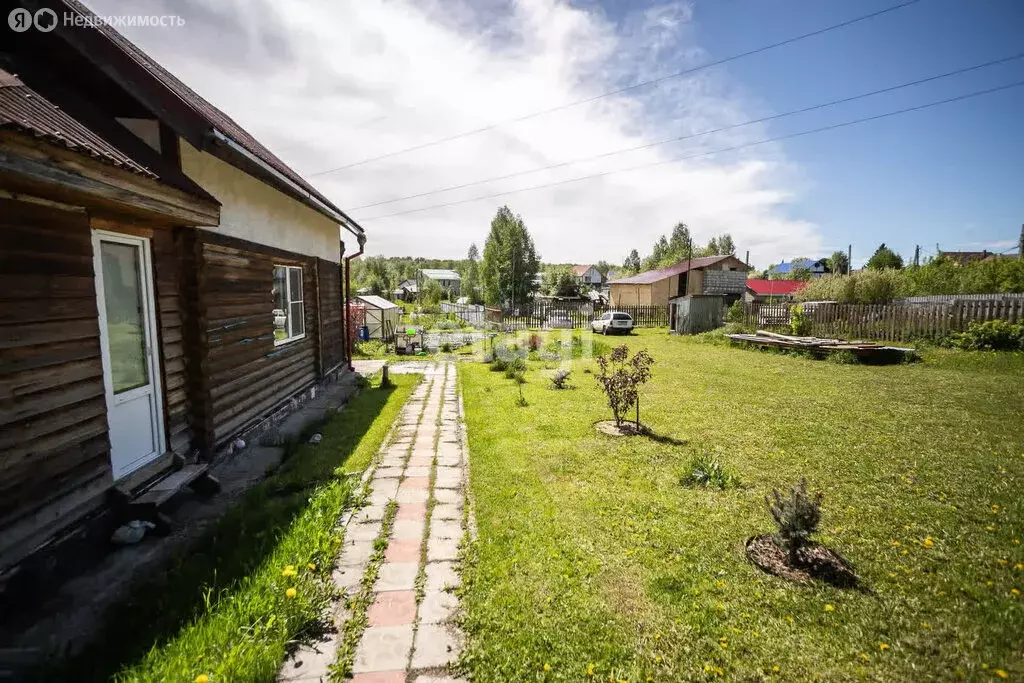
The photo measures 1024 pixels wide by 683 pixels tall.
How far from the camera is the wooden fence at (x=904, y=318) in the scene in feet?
41.2

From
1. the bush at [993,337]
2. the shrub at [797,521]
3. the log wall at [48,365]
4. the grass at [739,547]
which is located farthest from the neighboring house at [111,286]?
the bush at [993,337]

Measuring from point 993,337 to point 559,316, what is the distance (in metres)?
16.6

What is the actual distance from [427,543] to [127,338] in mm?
3347

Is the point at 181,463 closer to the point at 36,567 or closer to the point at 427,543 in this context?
the point at 36,567

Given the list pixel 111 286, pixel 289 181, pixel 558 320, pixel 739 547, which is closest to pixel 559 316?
pixel 558 320

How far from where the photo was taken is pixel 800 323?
1619 centimetres

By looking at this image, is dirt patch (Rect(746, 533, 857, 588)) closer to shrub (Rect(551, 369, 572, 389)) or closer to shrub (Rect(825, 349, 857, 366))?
shrub (Rect(551, 369, 572, 389))

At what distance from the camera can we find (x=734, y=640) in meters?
2.61

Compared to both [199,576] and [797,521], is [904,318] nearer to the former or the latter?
[797,521]

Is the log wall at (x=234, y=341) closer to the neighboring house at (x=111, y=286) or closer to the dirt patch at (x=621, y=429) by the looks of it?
the neighboring house at (x=111, y=286)

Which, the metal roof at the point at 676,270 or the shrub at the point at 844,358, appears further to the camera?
the metal roof at the point at 676,270

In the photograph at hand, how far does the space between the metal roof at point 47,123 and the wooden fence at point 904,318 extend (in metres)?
18.8

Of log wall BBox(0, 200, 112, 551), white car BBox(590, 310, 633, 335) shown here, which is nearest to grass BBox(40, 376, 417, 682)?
log wall BBox(0, 200, 112, 551)

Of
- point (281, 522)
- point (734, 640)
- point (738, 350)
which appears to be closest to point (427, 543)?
point (281, 522)
